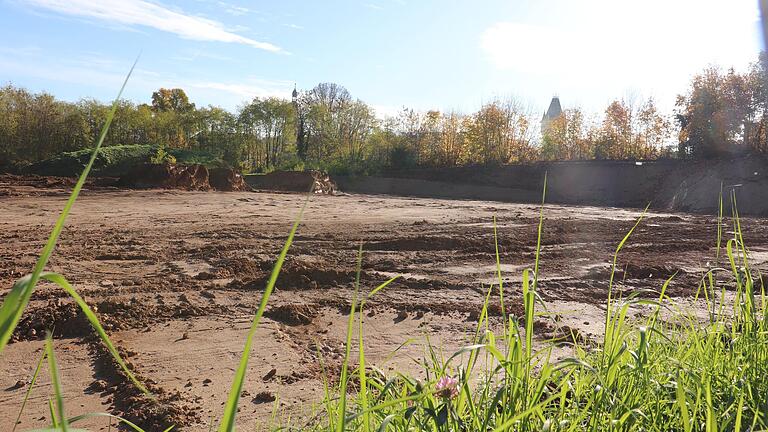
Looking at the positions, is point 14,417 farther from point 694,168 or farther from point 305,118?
point 305,118

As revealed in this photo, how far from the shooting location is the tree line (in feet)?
94.0

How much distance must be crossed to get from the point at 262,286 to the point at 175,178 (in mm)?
16233

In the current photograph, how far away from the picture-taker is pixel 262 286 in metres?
7.43

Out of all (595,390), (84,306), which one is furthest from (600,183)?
(84,306)

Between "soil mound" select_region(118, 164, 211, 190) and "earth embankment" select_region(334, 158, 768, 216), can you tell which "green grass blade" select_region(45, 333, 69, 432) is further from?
"earth embankment" select_region(334, 158, 768, 216)

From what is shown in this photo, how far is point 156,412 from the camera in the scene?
3.98 meters

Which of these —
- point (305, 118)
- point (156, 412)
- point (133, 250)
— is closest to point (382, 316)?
point (156, 412)

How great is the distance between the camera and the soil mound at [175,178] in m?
21.8

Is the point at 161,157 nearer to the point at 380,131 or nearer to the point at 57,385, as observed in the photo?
the point at 380,131

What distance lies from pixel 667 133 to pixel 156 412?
1281 inches

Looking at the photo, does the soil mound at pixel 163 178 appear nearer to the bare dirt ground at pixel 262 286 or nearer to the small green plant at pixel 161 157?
the small green plant at pixel 161 157

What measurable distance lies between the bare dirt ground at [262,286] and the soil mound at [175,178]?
6.00 metres

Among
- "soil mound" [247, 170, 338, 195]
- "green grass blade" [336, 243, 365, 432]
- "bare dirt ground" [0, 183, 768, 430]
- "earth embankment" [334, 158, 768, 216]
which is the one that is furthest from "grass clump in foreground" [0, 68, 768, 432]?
"soil mound" [247, 170, 338, 195]

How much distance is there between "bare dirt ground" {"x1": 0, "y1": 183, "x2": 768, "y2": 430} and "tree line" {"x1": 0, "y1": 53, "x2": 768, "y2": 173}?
1536 cm
